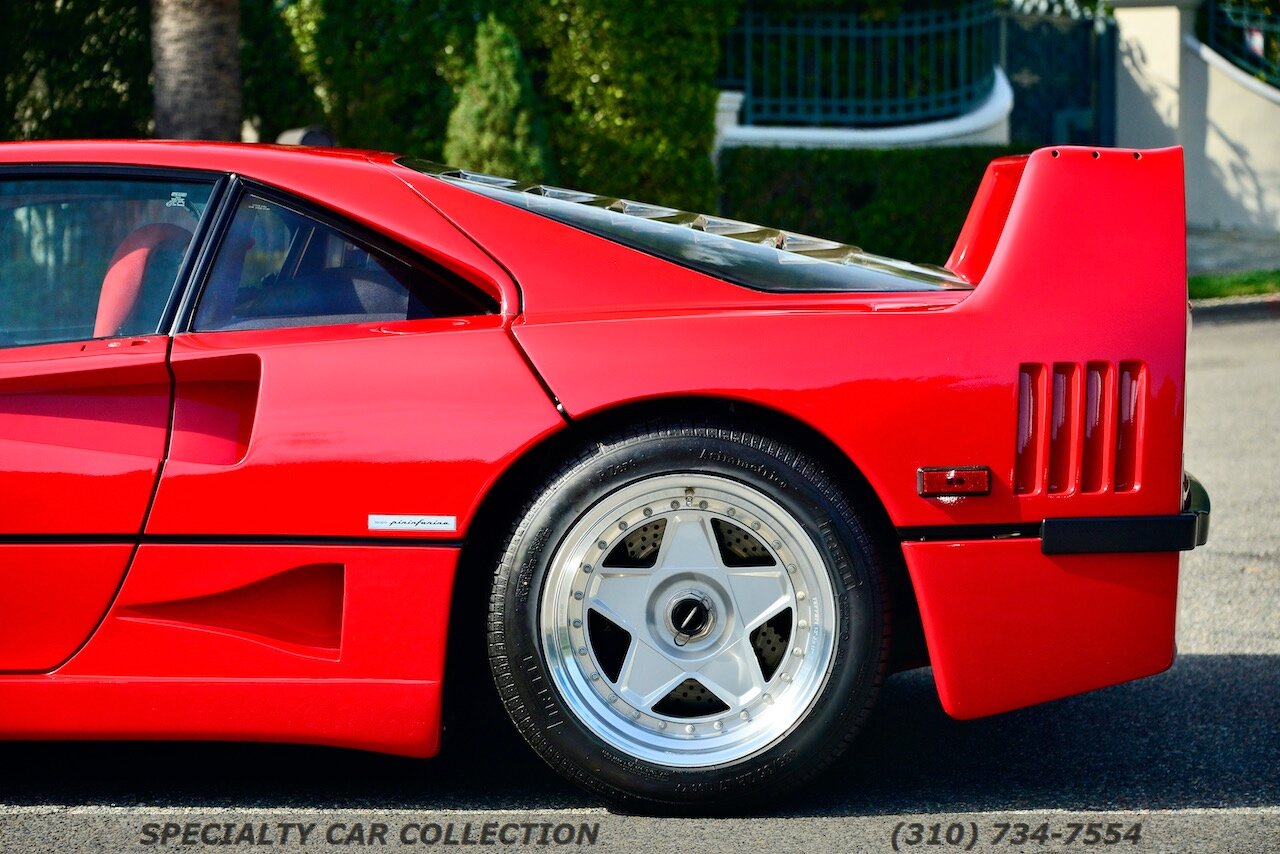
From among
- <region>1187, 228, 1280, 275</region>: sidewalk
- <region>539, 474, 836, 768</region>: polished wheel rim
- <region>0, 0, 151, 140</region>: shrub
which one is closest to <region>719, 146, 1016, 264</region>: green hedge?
<region>1187, 228, 1280, 275</region>: sidewalk

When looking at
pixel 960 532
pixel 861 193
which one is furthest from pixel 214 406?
pixel 861 193

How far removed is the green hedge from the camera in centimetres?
1337

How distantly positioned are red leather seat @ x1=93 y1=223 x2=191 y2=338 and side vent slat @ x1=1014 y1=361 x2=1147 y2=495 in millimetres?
1703

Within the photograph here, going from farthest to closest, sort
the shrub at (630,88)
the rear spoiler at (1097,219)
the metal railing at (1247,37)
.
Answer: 1. the metal railing at (1247,37)
2. the shrub at (630,88)
3. the rear spoiler at (1097,219)

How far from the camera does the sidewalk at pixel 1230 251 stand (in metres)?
14.8

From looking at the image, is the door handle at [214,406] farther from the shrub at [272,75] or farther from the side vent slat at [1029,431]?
the shrub at [272,75]

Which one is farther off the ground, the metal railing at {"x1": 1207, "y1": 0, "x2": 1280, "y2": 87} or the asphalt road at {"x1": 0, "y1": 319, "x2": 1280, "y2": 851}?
the metal railing at {"x1": 1207, "y1": 0, "x2": 1280, "y2": 87}

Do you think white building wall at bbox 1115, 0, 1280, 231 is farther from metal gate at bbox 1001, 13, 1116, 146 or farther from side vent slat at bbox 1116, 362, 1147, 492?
side vent slat at bbox 1116, 362, 1147, 492

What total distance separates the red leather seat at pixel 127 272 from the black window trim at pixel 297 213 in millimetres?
77

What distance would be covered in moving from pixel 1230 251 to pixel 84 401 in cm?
1430

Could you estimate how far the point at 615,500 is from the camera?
298cm

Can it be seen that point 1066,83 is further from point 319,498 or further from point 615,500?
point 319,498

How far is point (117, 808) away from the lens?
10.3 ft

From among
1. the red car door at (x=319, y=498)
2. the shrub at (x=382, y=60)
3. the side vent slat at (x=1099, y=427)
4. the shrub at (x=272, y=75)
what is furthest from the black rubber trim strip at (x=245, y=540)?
the shrub at (x=272, y=75)
